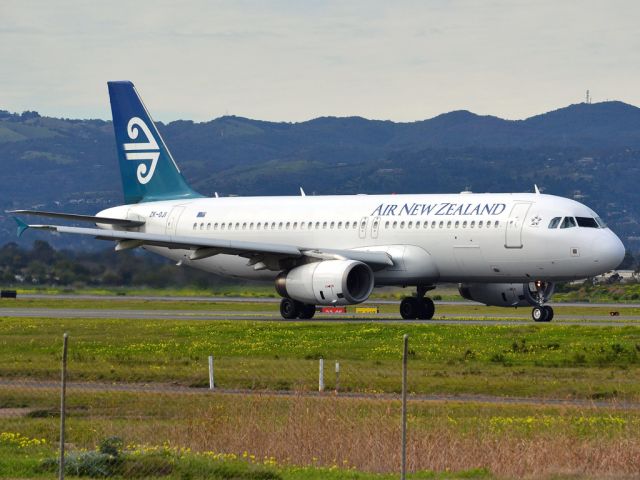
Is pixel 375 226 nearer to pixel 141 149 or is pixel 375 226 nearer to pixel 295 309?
pixel 295 309

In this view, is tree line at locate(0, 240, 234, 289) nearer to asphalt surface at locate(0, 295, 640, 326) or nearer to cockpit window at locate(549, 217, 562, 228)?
asphalt surface at locate(0, 295, 640, 326)

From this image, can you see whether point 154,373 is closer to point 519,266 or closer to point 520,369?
point 520,369

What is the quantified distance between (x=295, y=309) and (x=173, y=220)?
9.13 metres

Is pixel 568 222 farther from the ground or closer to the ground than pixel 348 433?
farther from the ground

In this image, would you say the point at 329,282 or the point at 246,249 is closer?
the point at 329,282

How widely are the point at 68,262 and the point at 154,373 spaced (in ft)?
141

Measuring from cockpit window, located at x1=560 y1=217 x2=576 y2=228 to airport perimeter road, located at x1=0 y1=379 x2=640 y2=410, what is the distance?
19.9 m

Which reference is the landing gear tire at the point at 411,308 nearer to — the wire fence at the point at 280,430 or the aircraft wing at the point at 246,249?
the aircraft wing at the point at 246,249

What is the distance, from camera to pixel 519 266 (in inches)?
1927

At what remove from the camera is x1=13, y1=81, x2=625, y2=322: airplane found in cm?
4853

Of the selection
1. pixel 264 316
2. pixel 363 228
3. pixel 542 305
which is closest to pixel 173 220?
pixel 264 316

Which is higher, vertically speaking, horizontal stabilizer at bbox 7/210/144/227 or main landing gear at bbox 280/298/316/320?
horizontal stabilizer at bbox 7/210/144/227

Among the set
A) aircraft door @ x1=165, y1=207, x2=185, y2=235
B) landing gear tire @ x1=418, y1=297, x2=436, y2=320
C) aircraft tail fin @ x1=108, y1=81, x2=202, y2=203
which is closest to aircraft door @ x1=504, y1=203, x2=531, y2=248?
landing gear tire @ x1=418, y1=297, x2=436, y2=320

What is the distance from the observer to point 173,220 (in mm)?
59750
